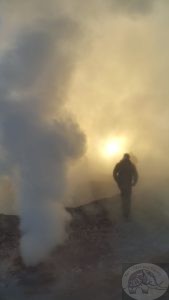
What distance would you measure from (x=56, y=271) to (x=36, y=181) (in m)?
1.52

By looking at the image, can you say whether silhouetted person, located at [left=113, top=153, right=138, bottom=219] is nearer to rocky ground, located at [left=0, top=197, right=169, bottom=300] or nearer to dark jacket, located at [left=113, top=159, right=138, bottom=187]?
dark jacket, located at [left=113, top=159, right=138, bottom=187]

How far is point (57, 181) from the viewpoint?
884 centimetres

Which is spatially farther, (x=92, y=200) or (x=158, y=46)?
(x=158, y=46)

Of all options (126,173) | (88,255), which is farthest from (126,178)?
(88,255)

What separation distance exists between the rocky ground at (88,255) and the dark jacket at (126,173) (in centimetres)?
63

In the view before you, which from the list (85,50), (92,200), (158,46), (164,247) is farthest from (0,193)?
(158,46)

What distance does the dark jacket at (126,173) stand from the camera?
31.6 ft

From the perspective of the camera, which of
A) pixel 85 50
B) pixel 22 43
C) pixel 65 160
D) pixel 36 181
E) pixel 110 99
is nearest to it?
pixel 36 181

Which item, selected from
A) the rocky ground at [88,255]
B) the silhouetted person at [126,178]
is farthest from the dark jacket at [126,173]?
the rocky ground at [88,255]

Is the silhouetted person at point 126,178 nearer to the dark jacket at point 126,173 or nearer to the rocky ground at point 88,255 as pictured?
the dark jacket at point 126,173

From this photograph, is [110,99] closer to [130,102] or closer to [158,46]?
[130,102]

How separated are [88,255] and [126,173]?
1889 mm

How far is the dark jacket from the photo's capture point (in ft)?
31.6

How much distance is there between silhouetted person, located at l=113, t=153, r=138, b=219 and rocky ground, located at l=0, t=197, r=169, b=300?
262mm
